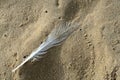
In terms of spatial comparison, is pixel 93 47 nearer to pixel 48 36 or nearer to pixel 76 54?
pixel 76 54

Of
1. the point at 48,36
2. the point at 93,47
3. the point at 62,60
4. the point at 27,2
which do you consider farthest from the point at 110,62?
the point at 27,2

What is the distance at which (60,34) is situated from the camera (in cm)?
199

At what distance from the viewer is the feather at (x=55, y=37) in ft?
6.38

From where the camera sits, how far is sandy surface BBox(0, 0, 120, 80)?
187 cm

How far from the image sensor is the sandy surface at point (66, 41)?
1.87m

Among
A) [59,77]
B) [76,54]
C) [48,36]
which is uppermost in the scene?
[48,36]

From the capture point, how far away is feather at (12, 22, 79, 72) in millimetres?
1943

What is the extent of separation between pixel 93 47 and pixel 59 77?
0.27m

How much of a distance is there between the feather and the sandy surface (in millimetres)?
28

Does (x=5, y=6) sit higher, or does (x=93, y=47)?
(x=5, y=6)

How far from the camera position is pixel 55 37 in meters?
1.99

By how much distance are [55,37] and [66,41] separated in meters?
0.08

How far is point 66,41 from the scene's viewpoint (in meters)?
1.97

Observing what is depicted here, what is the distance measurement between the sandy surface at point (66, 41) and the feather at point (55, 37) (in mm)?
28
